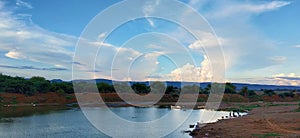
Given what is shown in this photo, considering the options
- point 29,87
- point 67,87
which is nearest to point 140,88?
point 67,87

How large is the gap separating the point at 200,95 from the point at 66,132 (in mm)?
60356

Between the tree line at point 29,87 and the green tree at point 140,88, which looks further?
the green tree at point 140,88

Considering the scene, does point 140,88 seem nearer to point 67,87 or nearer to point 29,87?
point 67,87

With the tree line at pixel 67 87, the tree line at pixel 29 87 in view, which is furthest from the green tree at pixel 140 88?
the tree line at pixel 29 87

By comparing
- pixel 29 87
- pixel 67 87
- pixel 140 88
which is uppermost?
pixel 67 87

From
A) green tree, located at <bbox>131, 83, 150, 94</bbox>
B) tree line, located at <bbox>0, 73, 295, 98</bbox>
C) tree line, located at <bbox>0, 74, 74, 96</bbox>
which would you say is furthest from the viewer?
green tree, located at <bbox>131, 83, 150, 94</bbox>

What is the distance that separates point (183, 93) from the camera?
83.9 metres

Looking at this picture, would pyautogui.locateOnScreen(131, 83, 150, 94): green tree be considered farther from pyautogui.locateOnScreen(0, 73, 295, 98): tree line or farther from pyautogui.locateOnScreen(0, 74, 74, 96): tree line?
pyautogui.locateOnScreen(0, 74, 74, 96): tree line

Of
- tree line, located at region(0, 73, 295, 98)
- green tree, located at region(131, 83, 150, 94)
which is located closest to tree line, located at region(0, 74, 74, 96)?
tree line, located at region(0, 73, 295, 98)

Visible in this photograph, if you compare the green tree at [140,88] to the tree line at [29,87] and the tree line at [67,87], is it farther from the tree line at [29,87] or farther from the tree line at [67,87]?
the tree line at [29,87]

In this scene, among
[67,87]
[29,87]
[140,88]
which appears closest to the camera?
[29,87]

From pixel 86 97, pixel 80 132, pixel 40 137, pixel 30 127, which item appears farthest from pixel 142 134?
pixel 86 97

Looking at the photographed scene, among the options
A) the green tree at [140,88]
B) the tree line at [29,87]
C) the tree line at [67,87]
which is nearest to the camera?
the tree line at [29,87]

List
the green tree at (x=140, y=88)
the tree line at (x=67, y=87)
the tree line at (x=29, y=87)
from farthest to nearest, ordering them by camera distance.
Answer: the green tree at (x=140, y=88)
the tree line at (x=67, y=87)
the tree line at (x=29, y=87)
